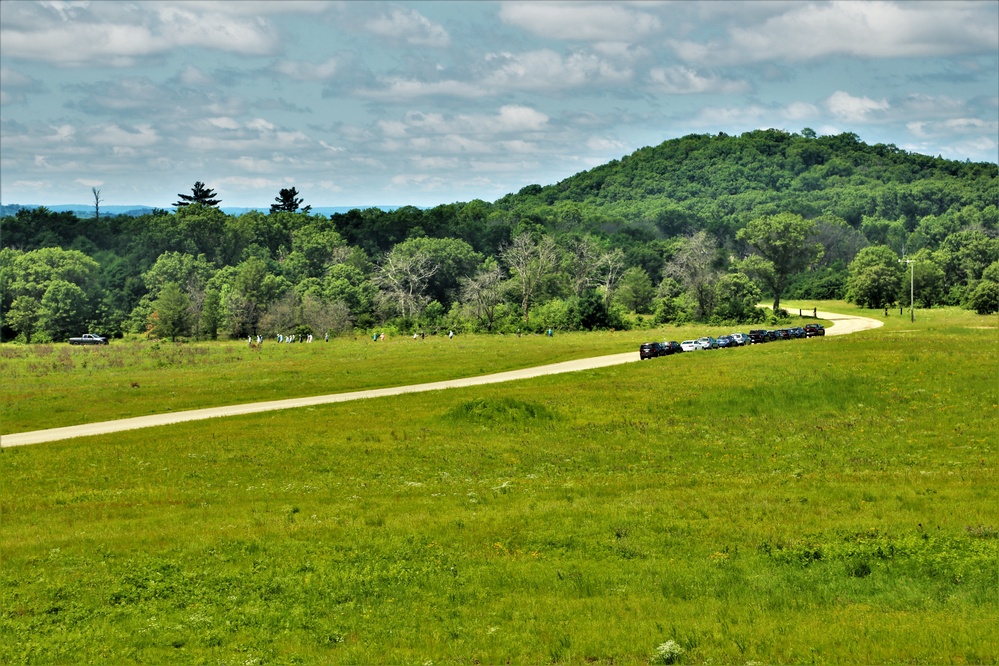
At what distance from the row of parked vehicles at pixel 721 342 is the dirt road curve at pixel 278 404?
1820 millimetres

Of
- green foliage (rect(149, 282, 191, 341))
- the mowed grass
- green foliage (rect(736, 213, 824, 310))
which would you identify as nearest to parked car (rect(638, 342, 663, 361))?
the mowed grass

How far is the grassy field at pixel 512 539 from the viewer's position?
16875mm

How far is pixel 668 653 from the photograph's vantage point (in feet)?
51.6

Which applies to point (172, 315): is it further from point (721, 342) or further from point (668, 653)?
point (668, 653)

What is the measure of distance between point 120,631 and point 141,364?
210 ft

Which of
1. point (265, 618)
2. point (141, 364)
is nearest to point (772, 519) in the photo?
point (265, 618)

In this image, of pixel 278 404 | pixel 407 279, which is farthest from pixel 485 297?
pixel 278 404

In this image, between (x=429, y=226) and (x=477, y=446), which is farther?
(x=429, y=226)

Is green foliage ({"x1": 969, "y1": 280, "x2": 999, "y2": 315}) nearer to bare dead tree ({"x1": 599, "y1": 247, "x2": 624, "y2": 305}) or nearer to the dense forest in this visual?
the dense forest

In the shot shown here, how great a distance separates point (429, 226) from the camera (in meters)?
187

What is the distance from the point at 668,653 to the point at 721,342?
6797 centimetres

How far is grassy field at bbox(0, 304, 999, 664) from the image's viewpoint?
16.9m

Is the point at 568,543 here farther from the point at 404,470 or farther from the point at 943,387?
the point at 943,387

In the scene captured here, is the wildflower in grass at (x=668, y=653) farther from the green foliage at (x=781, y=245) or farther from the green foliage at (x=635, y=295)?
the green foliage at (x=781, y=245)
